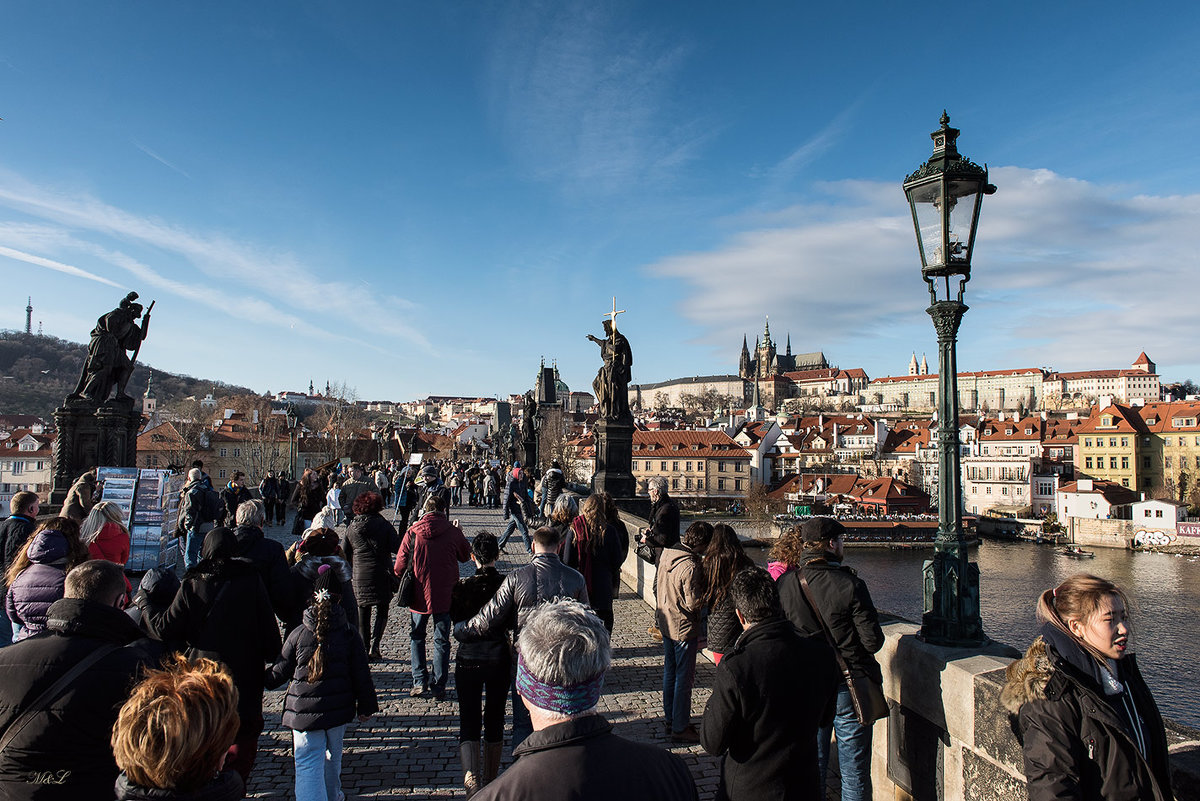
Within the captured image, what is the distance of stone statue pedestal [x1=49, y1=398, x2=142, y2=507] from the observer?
439 inches

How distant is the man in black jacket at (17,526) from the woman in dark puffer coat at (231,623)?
7.86 feet

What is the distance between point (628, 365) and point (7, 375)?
3946 inches

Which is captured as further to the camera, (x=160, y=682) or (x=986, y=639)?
(x=986, y=639)

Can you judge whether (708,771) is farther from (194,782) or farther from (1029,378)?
(1029,378)

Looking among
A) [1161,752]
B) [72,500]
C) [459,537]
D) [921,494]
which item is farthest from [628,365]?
[921,494]

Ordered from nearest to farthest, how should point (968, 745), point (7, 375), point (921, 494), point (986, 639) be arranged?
point (968, 745), point (986, 639), point (921, 494), point (7, 375)

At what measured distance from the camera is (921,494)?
63594 mm

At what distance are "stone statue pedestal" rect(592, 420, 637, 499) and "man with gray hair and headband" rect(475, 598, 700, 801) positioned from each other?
11.6 metres

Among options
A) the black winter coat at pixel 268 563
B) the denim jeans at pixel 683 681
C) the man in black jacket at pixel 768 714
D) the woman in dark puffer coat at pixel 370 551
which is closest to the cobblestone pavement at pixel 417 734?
the denim jeans at pixel 683 681

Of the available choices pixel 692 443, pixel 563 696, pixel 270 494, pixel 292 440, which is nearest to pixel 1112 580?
pixel 270 494

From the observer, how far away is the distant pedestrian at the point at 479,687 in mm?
4051

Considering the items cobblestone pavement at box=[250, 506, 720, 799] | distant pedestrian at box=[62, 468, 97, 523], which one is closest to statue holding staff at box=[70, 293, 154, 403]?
distant pedestrian at box=[62, 468, 97, 523]

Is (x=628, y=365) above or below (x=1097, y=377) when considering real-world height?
below

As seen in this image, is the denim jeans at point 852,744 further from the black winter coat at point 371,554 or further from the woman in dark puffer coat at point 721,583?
the black winter coat at point 371,554
